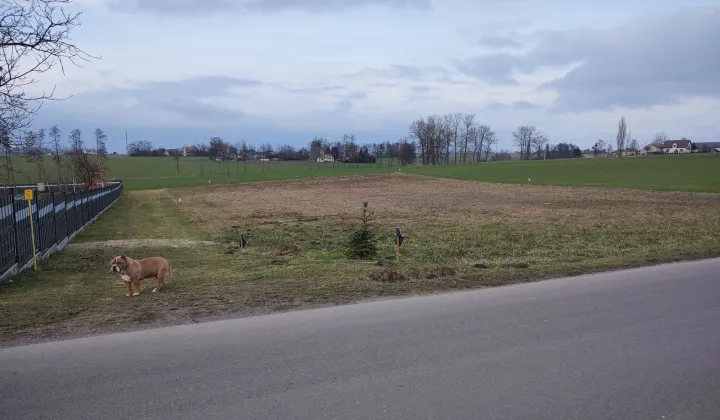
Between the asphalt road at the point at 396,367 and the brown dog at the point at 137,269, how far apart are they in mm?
2862

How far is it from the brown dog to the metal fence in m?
3.59

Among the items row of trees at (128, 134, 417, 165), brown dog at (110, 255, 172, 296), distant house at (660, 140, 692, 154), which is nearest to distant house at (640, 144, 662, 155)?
distant house at (660, 140, 692, 154)

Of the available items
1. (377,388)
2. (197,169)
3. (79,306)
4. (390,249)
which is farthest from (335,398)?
(197,169)

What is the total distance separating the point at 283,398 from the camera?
185 inches

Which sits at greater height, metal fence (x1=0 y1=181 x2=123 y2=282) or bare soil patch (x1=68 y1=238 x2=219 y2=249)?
metal fence (x1=0 y1=181 x2=123 y2=282)

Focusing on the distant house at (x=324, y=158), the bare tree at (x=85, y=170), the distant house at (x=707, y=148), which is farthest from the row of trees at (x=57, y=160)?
the distant house at (x=707, y=148)

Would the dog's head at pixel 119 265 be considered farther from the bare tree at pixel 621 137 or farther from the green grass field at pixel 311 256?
the bare tree at pixel 621 137

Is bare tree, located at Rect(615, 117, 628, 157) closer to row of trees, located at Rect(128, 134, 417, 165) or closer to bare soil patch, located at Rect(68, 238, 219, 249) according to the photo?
row of trees, located at Rect(128, 134, 417, 165)

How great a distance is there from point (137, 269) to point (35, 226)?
6178 millimetres

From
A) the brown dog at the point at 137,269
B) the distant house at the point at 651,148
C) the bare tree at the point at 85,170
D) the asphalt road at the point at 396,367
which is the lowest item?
the asphalt road at the point at 396,367

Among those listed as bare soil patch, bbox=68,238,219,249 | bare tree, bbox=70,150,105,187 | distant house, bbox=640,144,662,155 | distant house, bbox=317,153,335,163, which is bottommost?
bare soil patch, bbox=68,238,219,249

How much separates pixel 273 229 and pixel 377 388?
19486 mm

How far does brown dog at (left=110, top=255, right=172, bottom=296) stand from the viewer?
9.12m

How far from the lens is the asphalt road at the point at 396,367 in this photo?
455 centimetres
